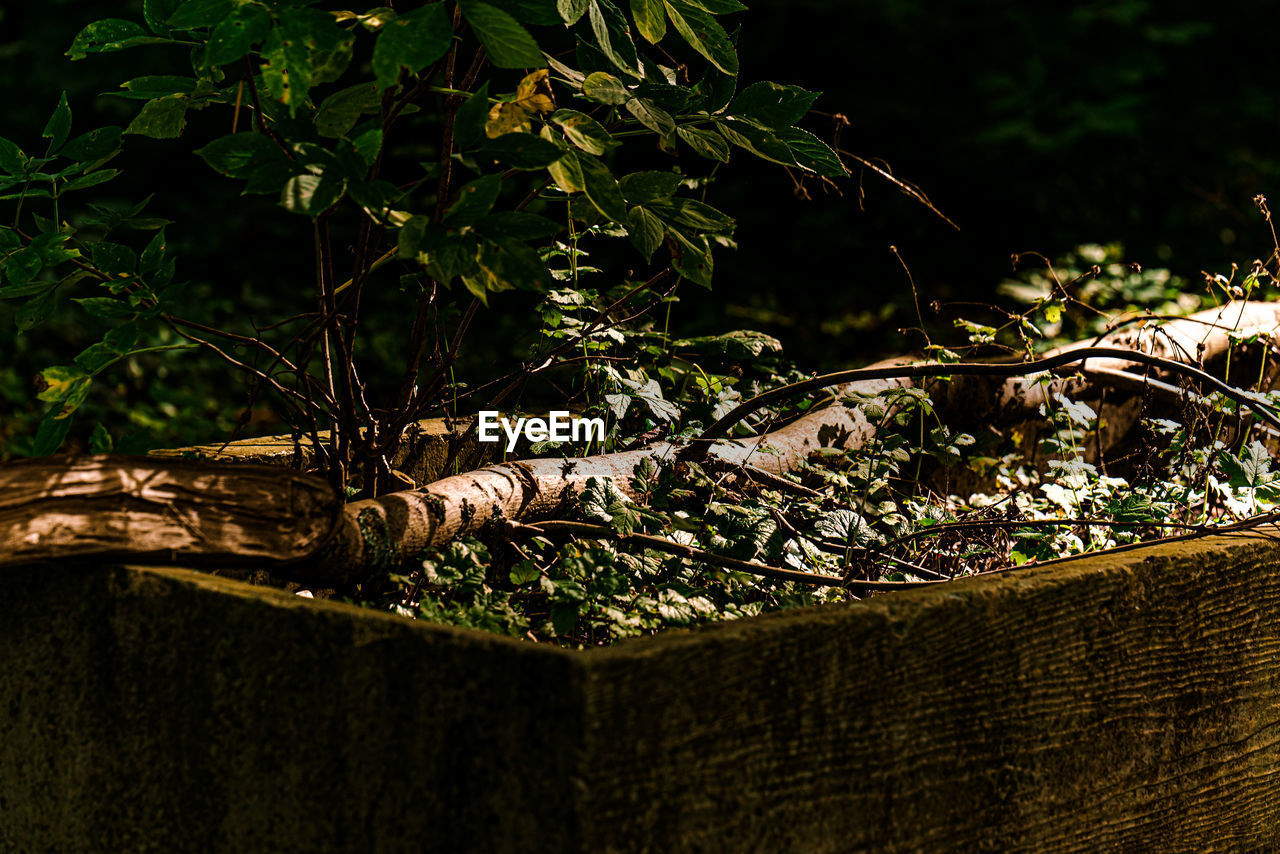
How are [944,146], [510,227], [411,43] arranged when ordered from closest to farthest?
[411,43] < [510,227] < [944,146]

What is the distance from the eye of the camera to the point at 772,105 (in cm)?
148

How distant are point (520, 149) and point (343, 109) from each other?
24 cm

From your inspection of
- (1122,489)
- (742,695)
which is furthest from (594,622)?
(1122,489)

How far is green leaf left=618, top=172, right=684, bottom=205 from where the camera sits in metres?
1.39

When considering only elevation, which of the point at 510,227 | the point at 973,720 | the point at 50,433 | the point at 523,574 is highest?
the point at 510,227

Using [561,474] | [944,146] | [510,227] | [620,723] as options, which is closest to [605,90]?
[510,227]

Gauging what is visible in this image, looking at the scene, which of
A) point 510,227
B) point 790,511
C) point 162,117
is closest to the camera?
point 510,227

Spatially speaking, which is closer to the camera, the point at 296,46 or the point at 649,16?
the point at 296,46

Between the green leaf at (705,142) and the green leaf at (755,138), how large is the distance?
0.06 ft

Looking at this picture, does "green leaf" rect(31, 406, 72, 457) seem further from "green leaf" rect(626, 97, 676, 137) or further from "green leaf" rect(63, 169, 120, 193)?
"green leaf" rect(626, 97, 676, 137)

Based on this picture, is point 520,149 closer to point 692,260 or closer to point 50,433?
point 692,260

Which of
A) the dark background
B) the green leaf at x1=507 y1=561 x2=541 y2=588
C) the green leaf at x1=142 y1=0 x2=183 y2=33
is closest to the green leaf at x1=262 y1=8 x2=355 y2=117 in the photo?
the green leaf at x1=142 y1=0 x2=183 y2=33

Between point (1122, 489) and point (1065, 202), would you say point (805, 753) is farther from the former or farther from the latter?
point (1065, 202)

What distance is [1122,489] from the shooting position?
2232mm
